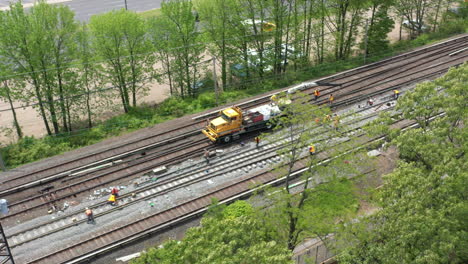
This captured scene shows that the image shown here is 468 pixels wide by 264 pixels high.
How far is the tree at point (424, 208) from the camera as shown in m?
18.8

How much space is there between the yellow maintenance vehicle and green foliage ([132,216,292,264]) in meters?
18.8

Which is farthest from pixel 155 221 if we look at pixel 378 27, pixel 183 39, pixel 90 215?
pixel 378 27

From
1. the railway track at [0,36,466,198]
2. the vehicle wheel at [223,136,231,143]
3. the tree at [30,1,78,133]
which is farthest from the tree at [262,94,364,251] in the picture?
the tree at [30,1,78,133]

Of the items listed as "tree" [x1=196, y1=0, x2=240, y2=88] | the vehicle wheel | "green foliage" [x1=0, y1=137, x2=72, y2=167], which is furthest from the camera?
"tree" [x1=196, y1=0, x2=240, y2=88]

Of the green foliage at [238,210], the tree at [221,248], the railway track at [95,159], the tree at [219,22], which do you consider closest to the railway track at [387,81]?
Answer: the railway track at [95,159]

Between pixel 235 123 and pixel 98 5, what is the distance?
45535mm

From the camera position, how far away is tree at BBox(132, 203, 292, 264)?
16078 mm

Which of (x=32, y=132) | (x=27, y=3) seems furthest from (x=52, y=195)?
(x=27, y=3)

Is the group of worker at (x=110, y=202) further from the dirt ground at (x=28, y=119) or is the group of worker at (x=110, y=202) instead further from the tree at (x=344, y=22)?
the tree at (x=344, y=22)

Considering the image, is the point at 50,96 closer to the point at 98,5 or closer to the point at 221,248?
the point at 221,248

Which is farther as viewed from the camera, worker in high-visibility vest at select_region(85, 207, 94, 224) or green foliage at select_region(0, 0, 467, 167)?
green foliage at select_region(0, 0, 467, 167)

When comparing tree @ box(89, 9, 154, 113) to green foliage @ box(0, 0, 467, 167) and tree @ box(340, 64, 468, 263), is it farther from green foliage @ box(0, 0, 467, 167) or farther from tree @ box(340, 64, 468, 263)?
tree @ box(340, 64, 468, 263)

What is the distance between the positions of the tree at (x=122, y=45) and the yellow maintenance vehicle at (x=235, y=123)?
9.40 m

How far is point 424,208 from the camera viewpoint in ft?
65.3
